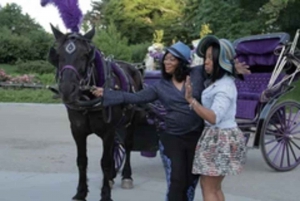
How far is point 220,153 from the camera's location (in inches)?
143

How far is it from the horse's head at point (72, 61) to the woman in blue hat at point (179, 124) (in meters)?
0.79

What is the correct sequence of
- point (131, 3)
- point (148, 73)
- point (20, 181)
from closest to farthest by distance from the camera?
1. point (20, 181)
2. point (148, 73)
3. point (131, 3)

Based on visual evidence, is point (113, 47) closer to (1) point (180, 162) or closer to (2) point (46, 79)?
(2) point (46, 79)

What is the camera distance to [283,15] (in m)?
18.8

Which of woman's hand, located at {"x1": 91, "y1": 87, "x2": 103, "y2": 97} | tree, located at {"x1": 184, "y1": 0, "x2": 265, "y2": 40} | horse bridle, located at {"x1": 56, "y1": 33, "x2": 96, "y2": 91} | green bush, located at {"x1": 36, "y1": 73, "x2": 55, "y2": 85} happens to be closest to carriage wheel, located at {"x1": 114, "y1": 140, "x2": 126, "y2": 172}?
horse bridle, located at {"x1": 56, "y1": 33, "x2": 96, "y2": 91}

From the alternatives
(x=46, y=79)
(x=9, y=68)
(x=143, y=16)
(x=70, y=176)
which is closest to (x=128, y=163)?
(x=70, y=176)

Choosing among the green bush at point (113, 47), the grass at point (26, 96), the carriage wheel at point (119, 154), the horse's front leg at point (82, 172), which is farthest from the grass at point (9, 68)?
the horse's front leg at point (82, 172)

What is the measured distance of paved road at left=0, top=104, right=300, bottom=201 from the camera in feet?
19.3

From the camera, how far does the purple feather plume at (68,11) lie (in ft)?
15.8

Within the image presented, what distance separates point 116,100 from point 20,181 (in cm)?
279

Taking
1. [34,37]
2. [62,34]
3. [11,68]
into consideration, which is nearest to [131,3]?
[34,37]

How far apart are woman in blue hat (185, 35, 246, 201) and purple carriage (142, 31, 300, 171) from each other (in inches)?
125

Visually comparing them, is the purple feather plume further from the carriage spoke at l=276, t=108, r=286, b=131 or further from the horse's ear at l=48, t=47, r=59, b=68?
the carriage spoke at l=276, t=108, r=286, b=131

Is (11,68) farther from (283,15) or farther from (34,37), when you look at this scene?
(283,15)
